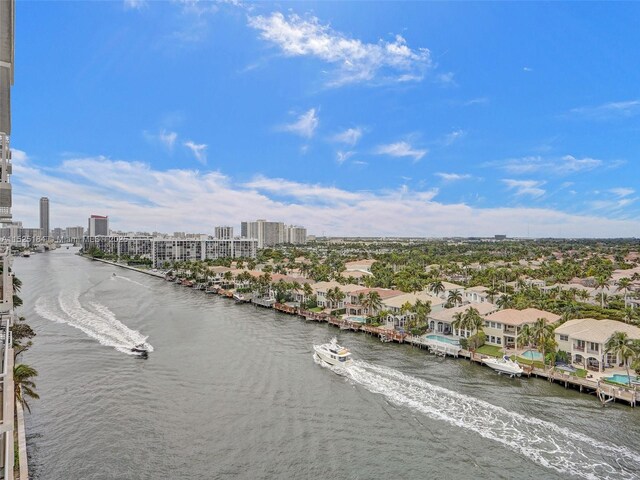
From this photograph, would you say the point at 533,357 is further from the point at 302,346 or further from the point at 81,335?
the point at 81,335

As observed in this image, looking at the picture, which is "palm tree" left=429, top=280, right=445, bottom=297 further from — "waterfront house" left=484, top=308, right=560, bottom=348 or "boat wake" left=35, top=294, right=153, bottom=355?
"boat wake" left=35, top=294, right=153, bottom=355

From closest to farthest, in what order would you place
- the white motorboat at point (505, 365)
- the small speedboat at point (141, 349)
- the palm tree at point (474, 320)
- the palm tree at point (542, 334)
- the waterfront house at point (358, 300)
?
the white motorboat at point (505, 365) → the palm tree at point (542, 334) → the small speedboat at point (141, 349) → the palm tree at point (474, 320) → the waterfront house at point (358, 300)

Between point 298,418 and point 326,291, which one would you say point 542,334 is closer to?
point 298,418

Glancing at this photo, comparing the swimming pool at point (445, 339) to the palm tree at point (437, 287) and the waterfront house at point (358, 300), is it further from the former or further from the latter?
the palm tree at point (437, 287)

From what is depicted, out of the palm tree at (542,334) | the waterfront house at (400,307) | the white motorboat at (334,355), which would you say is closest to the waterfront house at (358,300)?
the waterfront house at (400,307)

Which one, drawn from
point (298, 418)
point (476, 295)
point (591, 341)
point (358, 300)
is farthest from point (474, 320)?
point (476, 295)

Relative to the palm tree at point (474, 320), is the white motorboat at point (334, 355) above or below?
below
